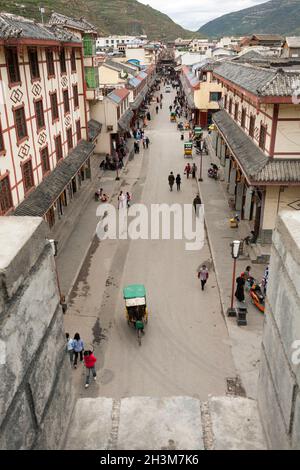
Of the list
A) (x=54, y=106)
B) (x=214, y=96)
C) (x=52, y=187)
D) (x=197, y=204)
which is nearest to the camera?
(x=52, y=187)

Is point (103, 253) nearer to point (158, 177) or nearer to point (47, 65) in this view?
point (47, 65)

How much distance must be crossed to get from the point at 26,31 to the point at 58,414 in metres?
17.4

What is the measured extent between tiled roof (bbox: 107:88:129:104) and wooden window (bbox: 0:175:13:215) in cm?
2298

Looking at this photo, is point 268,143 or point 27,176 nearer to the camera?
point 268,143

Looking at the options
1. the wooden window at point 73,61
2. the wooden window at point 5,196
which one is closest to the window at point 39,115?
the wooden window at point 5,196

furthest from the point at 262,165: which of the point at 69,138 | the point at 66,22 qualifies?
the point at 66,22

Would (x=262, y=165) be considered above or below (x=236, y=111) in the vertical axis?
below

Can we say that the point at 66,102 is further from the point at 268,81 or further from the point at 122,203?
the point at 268,81

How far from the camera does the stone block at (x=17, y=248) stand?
10.4 feet

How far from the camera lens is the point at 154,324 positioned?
1489 cm

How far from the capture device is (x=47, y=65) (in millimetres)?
20438

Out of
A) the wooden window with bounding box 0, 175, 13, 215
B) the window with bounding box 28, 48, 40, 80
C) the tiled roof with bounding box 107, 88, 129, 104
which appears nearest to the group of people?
the wooden window with bounding box 0, 175, 13, 215

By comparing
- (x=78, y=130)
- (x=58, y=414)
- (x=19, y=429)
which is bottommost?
(x=78, y=130)

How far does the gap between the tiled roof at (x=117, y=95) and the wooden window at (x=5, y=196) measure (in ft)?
75.4
